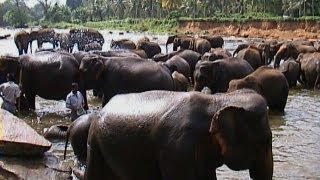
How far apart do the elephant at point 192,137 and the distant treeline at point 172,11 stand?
1612 inches

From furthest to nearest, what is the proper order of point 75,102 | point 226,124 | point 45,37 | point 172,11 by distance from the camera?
point 172,11, point 45,37, point 75,102, point 226,124

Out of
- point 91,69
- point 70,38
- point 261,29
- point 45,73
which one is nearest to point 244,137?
point 91,69

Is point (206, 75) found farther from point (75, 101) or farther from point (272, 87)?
point (75, 101)

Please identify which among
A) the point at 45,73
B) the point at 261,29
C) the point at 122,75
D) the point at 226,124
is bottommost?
the point at 261,29

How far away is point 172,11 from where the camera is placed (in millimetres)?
93562

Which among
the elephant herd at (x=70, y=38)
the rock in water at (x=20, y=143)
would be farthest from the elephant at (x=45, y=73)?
the elephant herd at (x=70, y=38)

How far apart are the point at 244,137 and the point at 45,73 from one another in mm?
11433

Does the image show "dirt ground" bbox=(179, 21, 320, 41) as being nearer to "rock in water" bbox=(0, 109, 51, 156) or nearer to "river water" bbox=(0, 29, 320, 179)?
"river water" bbox=(0, 29, 320, 179)

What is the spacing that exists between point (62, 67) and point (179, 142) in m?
11.0

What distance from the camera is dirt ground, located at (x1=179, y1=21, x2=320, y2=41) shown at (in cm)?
5719

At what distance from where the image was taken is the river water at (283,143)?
357 inches

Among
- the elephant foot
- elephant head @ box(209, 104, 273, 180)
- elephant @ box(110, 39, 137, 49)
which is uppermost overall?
elephant head @ box(209, 104, 273, 180)

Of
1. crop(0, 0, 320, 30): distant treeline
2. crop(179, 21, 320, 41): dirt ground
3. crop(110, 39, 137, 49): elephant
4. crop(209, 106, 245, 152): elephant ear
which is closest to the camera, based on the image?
crop(209, 106, 245, 152): elephant ear

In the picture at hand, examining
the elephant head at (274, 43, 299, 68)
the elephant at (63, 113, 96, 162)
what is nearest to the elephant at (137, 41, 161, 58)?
the elephant head at (274, 43, 299, 68)
